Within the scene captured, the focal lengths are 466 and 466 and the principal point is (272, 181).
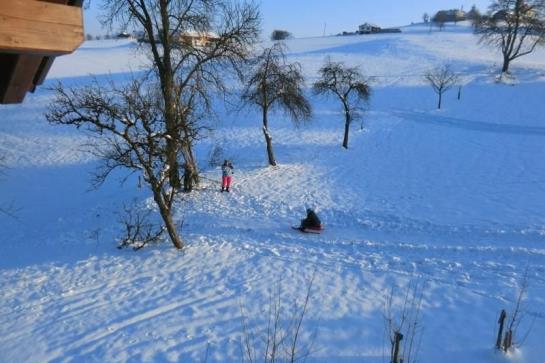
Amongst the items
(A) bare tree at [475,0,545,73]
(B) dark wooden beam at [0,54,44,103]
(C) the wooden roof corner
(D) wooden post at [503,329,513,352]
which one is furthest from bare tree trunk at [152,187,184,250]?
(A) bare tree at [475,0,545,73]

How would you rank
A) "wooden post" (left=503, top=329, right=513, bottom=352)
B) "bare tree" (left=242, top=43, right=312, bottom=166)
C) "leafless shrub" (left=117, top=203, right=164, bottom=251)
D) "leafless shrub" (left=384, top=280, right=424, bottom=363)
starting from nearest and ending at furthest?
"wooden post" (left=503, top=329, right=513, bottom=352)
"leafless shrub" (left=384, top=280, right=424, bottom=363)
"leafless shrub" (left=117, top=203, right=164, bottom=251)
"bare tree" (left=242, top=43, right=312, bottom=166)

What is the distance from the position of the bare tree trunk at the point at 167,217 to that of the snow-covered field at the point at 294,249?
0.42 meters

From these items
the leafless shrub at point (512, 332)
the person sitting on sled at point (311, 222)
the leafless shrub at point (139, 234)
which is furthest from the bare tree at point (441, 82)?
the leafless shrub at point (512, 332)

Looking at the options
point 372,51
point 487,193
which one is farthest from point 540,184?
point 372,51

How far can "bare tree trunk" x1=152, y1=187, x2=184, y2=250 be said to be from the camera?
511 inches

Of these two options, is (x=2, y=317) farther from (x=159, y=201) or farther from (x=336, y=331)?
(x=336, y=331)

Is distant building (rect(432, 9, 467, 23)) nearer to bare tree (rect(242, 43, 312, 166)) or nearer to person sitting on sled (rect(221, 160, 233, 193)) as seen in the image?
bare tree (rect(242, 43, 312, 166))

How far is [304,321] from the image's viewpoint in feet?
30.5

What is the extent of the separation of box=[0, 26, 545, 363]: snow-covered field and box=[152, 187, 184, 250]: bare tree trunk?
1.38 feet

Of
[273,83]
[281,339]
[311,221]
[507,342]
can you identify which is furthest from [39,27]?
[273,83]

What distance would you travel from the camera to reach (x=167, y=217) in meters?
13.3

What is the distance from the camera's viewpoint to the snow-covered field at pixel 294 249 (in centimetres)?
890

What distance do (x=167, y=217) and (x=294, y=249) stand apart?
374cm

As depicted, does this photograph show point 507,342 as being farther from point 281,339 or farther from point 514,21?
point 514,21
